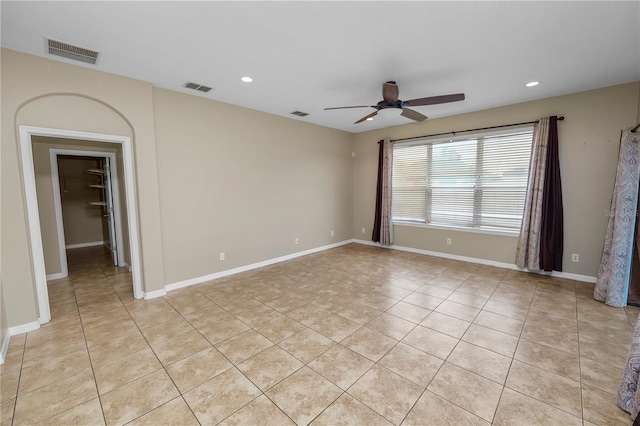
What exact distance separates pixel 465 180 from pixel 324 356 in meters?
4.30

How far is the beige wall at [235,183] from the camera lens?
3.74 metres

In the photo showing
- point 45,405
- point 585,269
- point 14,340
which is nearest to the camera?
point 45,405

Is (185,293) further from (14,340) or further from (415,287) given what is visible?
(415,287)

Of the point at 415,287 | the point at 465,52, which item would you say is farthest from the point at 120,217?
the point at 465,52

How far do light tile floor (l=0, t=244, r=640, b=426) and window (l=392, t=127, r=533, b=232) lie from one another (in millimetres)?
1438

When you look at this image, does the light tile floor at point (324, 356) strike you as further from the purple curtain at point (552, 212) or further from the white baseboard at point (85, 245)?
the white baseboard at point (85, 245)

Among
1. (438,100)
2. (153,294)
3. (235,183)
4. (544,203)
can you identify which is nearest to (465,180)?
(544,203)

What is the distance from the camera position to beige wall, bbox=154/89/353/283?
3.74m

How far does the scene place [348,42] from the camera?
2.46 m

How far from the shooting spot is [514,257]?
4.53 meters

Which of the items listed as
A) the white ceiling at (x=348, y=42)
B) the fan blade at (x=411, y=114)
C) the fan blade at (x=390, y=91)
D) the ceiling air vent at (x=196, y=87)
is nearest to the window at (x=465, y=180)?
the white ceiling at (x=348, y=42)

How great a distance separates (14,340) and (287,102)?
422 cm

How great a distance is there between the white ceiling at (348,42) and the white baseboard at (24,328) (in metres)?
2.73

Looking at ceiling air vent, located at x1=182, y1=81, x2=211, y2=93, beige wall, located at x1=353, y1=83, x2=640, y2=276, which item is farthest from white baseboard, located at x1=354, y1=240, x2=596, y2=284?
ceiling air vent, located at x1=182, y1=81, x2=211, y2=93
